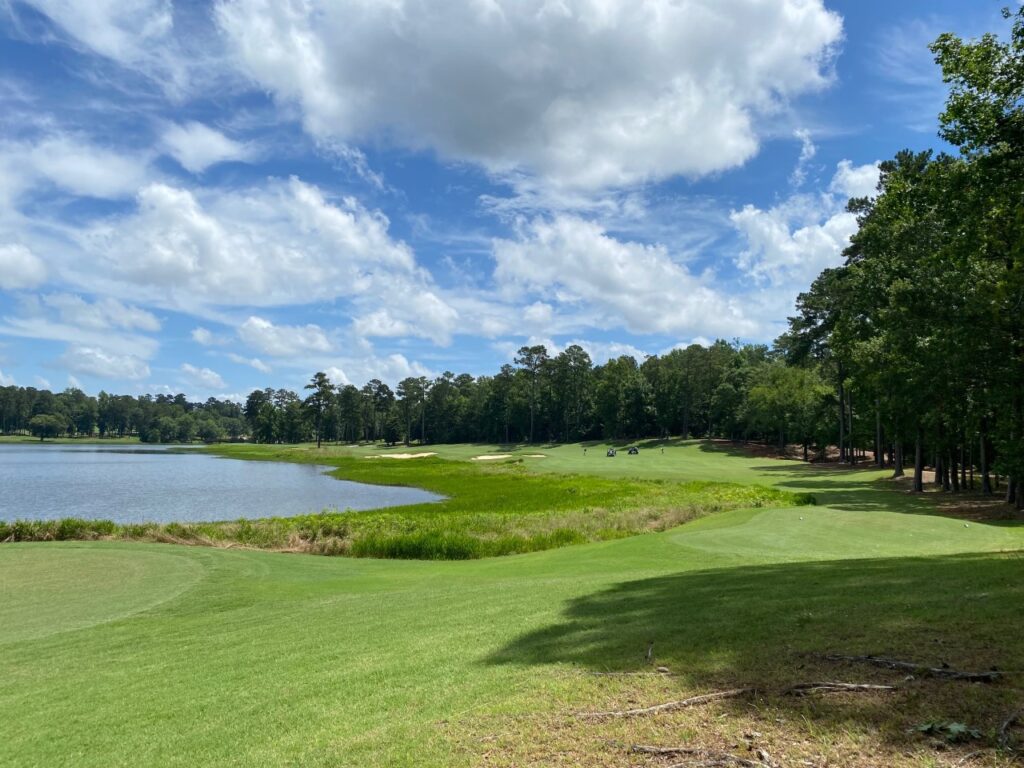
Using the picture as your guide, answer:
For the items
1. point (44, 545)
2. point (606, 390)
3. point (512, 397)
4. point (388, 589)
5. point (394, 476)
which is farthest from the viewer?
point (512, 397)

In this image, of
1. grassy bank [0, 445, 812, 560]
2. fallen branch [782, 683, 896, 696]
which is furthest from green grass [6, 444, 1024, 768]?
grassy bank [0, 445, 812, 560]

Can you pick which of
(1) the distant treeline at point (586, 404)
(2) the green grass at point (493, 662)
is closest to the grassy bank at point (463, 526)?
(2) the green grass at point (493, 662)

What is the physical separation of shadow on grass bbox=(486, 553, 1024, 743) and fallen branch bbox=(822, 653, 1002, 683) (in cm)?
11

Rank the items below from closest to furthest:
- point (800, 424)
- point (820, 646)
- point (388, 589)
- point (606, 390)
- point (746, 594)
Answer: point (820, 646) → point (746, 594) → point (388, 589) → point (800, 424) → point (606, 390)

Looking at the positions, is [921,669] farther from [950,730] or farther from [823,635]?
[823,635]

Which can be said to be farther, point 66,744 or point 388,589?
point 388,589

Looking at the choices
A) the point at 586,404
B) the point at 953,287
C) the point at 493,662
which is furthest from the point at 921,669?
the point at 586,404

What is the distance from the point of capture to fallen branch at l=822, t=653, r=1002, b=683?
5.05 meters

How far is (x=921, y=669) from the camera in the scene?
210 inches

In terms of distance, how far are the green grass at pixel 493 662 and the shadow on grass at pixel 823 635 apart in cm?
3

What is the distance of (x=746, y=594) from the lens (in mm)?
9203

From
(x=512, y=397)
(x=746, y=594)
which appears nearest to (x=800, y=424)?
(x=512, y=397)

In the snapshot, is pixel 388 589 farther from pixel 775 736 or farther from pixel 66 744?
pixel 775 736

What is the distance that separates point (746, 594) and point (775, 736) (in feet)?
16.4
